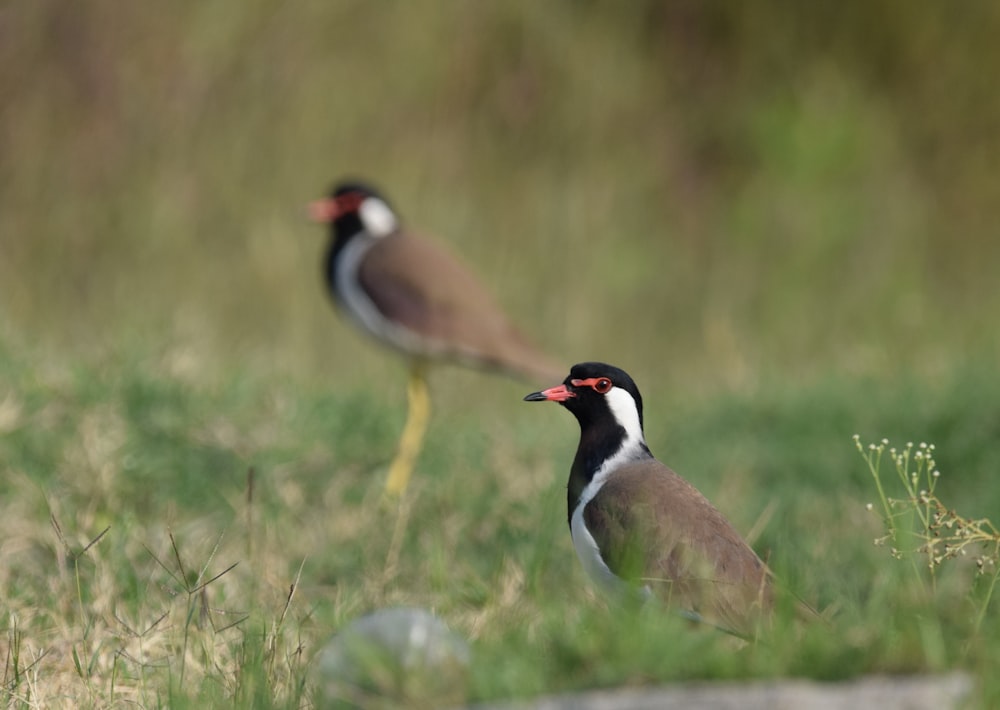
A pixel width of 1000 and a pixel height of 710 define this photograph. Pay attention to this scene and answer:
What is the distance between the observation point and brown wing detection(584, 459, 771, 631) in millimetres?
3402

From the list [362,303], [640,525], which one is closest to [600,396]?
[640,525]

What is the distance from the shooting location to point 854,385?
7.51 meters

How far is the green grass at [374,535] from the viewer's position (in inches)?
108

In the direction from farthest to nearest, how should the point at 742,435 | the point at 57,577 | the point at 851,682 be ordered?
1. the point at 742,435
2. the point at 57,577
3. the point at 851,682

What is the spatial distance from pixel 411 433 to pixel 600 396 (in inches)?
98.3

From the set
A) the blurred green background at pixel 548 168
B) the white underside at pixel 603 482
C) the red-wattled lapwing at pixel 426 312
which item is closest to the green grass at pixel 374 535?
the white underside at pixel 603 482

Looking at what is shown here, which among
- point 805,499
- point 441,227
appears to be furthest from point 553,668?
point 441,227

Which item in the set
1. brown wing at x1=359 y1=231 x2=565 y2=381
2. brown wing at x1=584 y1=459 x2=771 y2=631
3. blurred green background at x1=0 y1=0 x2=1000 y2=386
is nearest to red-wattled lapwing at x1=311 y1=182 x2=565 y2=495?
brown wing at x1=359 y1=231 x2=565 y2=381

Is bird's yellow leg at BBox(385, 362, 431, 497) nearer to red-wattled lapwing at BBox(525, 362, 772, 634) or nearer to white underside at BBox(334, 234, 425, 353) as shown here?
white underside at BBox(334, 234, 425, 353)

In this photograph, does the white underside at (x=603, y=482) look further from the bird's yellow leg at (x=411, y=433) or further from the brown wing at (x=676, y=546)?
the bird's yellow leg at (x=411, y=433)

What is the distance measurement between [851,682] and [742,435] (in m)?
4.62

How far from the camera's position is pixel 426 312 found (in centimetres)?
716

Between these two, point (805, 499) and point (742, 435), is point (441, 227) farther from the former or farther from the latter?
point (805, 499)

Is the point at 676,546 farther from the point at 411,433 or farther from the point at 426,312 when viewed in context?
the point at 426,312
